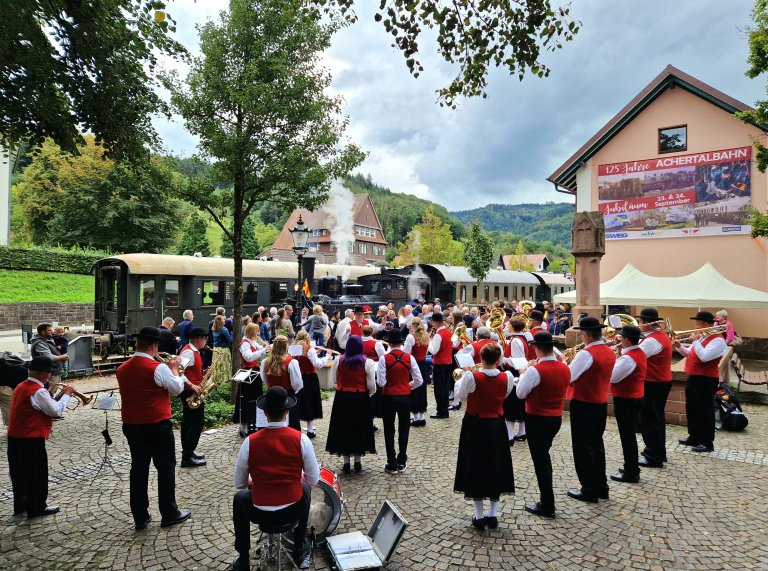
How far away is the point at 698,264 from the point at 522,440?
44.3 ft

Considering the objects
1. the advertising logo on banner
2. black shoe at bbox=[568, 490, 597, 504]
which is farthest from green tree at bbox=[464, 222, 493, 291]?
black shoe at bbox=[568, 490, 597, 504]

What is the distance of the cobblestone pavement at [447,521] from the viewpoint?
400cm

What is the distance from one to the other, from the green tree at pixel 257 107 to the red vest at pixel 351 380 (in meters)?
4.30

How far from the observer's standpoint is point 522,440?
748 cm

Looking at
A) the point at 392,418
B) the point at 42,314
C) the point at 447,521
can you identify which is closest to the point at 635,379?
the point at 447,521

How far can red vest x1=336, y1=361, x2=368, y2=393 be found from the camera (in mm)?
5895

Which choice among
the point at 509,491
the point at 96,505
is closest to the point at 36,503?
the point at 96,505

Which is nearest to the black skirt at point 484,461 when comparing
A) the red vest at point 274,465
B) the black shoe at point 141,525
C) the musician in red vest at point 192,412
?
the red vest at point 274,465

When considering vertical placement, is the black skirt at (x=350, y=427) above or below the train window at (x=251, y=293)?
below

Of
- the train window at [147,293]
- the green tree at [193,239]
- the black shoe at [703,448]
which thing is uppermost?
the green tree at [193,239]

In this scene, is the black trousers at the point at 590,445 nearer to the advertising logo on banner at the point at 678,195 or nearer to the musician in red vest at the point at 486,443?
the musician in red vest at the point at 486,443

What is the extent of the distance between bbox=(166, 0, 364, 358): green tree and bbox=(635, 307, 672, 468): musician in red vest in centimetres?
701

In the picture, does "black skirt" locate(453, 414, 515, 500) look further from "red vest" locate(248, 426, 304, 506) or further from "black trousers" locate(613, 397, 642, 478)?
"black trousers" locate(613, 397, 642, 478)

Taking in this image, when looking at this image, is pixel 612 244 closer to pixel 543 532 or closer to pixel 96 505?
pixel 543 532
